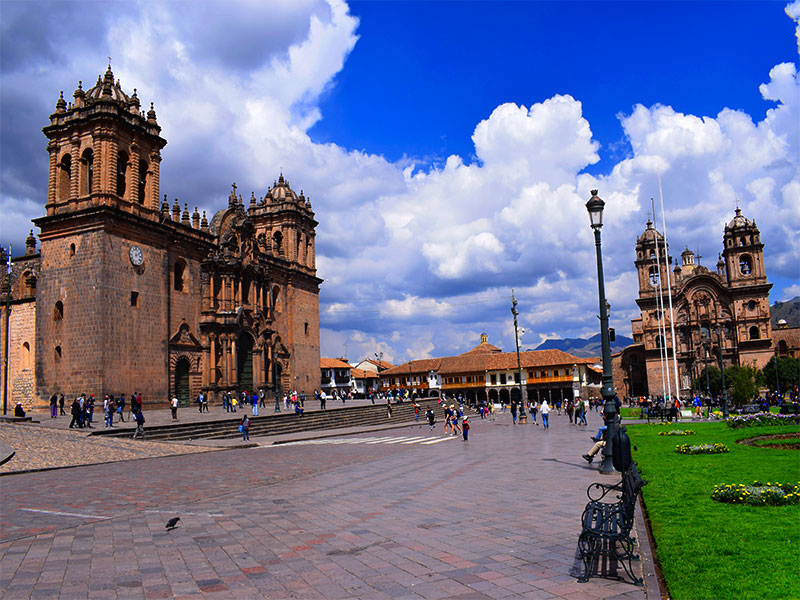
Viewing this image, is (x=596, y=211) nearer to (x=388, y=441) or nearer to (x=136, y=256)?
(x=388, y=441)

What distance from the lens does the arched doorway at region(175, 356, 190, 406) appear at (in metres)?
38.8

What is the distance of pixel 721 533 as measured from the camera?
726 centimetres

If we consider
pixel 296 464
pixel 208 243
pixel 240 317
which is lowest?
pixel 296 464

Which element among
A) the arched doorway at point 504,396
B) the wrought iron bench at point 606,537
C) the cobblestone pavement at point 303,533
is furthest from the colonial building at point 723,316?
the wrought iron bench at point 606,537

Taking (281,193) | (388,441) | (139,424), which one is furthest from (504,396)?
(139,424)

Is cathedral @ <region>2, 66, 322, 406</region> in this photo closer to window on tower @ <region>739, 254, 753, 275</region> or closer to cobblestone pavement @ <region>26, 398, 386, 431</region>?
cobblestone pavement @ <region>26, 398, 386, 431</region>

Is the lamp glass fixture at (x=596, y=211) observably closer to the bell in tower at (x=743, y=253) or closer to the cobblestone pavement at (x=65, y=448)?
the cobblestone pavement at (x=65, y=448)

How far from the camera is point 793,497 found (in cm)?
868

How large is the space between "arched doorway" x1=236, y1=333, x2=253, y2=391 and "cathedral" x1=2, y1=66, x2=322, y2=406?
0.15 metres

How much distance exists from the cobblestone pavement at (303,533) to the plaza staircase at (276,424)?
9373 millimetres

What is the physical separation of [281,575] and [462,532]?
9.13ft

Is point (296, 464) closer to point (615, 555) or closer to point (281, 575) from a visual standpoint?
point (281, 575)

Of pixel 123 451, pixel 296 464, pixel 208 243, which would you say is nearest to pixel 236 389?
pixel 208 243

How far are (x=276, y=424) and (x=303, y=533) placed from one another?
2388 cm
